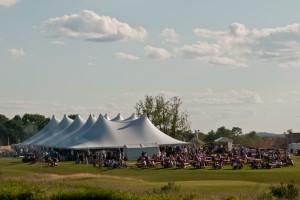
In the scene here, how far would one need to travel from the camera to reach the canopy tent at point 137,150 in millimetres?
60812

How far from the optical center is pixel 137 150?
2403 inches

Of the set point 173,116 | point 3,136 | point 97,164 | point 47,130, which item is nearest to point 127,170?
point 97,164

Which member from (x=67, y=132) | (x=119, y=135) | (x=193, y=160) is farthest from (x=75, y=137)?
(x=193, y=160)

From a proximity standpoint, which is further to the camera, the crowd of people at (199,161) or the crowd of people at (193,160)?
the crowd of people at (193,160)

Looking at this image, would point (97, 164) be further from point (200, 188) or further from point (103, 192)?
point (103, 192)

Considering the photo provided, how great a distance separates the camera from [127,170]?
5084 centimetres

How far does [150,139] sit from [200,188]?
2981 centimetres

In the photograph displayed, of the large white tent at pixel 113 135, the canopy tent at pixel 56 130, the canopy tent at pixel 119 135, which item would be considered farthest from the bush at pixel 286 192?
the canopy tent at pixel 56 130

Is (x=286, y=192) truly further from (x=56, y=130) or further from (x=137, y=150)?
(x=56, y=130)

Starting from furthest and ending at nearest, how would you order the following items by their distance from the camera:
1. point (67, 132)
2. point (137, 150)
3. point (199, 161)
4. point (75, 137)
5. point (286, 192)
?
point (67, 132), point (75, 137), point (137, 150), point (199, 161), point (286, 192)

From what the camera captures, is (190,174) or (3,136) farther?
(3,136)

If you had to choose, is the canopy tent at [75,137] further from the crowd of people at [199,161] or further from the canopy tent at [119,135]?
the crowd of people at [199,161]

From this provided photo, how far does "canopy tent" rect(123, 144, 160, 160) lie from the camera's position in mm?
60812

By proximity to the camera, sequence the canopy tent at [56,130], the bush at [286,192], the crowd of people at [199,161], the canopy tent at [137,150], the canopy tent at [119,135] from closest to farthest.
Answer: the bush at [286,192], the crowd of people at [199,161], the canopy tent at [137,150], the canopy tent at [119,135], the canopy tent at [56,130]
